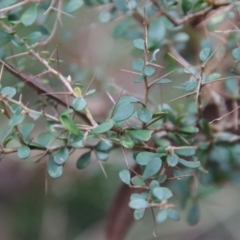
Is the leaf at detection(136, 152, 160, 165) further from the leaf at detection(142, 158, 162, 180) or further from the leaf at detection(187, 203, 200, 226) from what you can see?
the leaf at detection(187, 203, 200, 226)

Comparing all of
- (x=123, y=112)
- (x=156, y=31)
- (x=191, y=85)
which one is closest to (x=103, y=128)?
(x=123, y=112)

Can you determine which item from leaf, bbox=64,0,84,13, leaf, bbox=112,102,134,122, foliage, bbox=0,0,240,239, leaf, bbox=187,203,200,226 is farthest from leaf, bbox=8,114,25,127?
leaf, bbox=187,203,200,226

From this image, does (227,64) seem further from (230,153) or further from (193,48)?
(230,153)

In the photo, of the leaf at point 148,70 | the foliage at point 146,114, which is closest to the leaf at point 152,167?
the foliage at point 146,114

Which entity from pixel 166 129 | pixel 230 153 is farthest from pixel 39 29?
pixel 230 153

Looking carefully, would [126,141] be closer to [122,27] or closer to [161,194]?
[161,194]

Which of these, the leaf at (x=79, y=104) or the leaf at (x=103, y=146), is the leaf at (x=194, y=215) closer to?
the leaf at (x=103, y=146)
